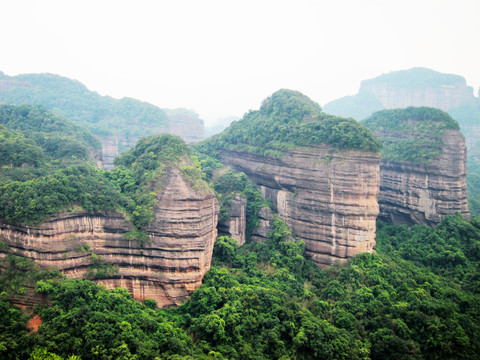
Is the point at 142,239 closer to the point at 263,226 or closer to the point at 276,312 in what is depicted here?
the point at 276,312

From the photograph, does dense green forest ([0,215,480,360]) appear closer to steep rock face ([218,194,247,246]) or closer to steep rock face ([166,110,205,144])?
steep rock face ([218,194,247,246])

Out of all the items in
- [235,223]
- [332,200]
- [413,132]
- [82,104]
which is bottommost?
[235,223]

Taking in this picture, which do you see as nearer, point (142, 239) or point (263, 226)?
point (142, 239)

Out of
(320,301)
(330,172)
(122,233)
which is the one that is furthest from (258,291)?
(330,172)

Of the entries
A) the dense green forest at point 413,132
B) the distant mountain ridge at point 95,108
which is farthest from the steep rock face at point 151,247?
the distant mountain ridge at point 95,108

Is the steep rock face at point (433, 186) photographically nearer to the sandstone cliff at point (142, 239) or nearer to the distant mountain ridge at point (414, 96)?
the sandstone cliff at point (142, 239)

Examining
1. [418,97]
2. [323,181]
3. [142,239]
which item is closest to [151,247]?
[142,239]
